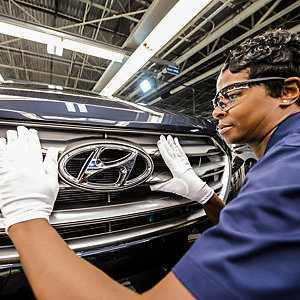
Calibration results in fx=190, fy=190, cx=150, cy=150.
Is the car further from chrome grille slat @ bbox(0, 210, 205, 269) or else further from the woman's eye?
the woman's eye

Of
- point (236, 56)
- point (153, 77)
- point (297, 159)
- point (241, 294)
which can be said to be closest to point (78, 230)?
point (241, 294)

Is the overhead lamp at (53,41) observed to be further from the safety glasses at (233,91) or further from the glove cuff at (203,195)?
the glove cuff at (203,195)

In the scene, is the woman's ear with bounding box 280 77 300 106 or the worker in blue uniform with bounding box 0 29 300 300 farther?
the woman's ear with bounding box 280 77 300 106

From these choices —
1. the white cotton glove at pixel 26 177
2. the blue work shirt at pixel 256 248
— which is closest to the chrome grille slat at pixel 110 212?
the white cotton glove at pixel 26 177

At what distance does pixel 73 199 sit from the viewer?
0.97m

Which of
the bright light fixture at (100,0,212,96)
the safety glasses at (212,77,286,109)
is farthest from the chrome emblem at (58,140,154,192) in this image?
the bright light fixture at (100,0,212,96)

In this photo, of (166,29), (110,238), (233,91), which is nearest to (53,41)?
(166,29)

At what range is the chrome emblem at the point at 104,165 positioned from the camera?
0.93 meters

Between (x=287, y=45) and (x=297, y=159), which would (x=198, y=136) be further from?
(x=297, y=159)

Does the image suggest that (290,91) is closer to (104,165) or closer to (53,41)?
(104,165)

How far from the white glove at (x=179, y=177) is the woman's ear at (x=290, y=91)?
2.02 feet

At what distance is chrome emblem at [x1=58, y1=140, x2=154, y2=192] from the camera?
93cm

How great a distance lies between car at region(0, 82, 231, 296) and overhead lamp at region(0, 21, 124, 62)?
12.3 ft

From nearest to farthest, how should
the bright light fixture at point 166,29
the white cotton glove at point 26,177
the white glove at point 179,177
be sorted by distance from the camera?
the white cotton glove at point 26,177 → the white glove at point 179,177 → the bright light fixture at point 166,29
